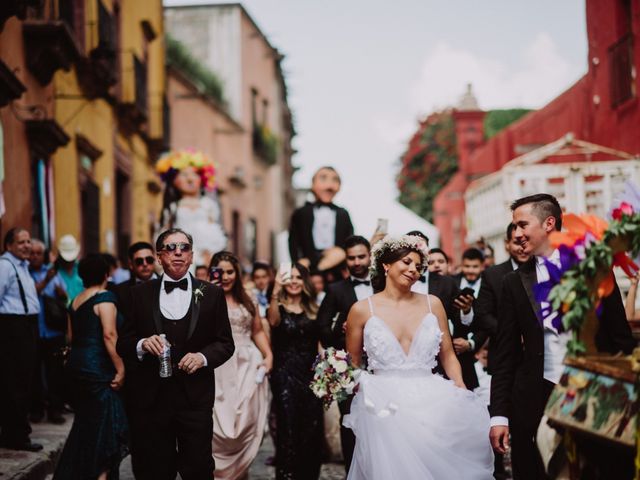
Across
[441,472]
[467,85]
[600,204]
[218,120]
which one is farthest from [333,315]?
[467,85]

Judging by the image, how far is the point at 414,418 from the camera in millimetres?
6074

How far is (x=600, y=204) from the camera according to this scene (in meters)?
16.5

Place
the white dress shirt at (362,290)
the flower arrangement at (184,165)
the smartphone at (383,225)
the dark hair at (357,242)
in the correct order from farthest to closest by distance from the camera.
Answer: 1. the flower arrangement at (184,165)
2. the smartphone at (383,225)
3. the dark hair at (357,242)
4. the white dress shirt at (362,290)

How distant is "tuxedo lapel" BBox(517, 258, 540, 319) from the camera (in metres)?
5.45

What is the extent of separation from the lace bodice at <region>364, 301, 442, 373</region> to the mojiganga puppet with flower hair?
666cm

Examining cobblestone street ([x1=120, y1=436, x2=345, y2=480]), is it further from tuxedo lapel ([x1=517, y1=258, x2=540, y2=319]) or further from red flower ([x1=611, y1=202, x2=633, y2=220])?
red flower ([x1=611, y1=202, x2=633, y2=220])

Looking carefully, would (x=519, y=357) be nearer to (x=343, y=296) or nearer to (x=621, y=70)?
(x=343, y=296)

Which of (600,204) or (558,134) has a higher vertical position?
(558,134)

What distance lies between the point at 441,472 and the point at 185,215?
25.6 feet

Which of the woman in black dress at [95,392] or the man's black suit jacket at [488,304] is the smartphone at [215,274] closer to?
the woman in black dress at [95,392]

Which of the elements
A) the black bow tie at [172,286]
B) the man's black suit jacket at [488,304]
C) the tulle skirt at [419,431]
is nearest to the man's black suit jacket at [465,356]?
the man's black suit jacket at [488,304]

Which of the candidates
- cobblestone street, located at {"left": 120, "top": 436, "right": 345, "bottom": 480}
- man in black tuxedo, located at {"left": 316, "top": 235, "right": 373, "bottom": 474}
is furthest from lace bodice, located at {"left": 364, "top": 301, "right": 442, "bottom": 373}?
cobblestone street, located at {"left": 120, "top": 436, "right": 345, "bottom": 480}

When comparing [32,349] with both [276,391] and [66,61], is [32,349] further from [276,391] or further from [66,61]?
[66,61]

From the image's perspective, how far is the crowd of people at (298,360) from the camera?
555 centimetres
